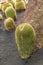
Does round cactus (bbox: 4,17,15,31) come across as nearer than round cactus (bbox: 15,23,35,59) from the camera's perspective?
No

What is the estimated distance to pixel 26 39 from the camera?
1.42 metres

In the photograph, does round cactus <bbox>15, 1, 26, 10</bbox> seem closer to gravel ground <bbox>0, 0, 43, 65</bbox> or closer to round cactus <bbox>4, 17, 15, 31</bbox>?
round cactus <bbox>4, 17, 15, 31</bbox>

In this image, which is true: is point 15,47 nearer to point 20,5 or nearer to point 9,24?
point 9,24

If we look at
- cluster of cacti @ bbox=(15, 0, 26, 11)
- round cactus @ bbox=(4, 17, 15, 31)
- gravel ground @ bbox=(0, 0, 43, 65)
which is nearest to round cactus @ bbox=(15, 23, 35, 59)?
gravel ground @ bbox=(0, 0, 43, 65)

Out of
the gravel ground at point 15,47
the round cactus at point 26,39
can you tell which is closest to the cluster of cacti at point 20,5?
the gravel ground at point 15,47

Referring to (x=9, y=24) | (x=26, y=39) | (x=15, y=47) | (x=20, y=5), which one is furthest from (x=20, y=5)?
(x=26, y=39)

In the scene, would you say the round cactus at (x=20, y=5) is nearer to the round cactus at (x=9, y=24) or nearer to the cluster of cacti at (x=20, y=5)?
the cluster of cacti at (x=20, y=5)

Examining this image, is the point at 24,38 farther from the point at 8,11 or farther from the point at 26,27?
the point at 8,11

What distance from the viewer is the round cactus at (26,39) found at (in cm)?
141

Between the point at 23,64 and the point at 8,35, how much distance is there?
0.58 m

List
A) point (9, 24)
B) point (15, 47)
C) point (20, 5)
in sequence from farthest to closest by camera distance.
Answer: point (20, 5)
point (9, 24)
point (15, 47)

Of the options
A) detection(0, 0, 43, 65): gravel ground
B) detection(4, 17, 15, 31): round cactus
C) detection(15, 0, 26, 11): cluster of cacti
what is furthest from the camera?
detection(15, 0, 26, 11): cluster of cacti

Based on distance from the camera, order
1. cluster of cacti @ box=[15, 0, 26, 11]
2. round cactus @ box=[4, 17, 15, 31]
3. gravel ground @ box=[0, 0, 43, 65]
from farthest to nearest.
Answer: cluster of cacti @ box=[15, 0, 26, 11] → round cactus @ box=[4, 17, 15, 31] → gravel ground @ box=[0, 0, 43, 65]

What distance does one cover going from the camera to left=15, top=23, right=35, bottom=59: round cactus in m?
1.41
